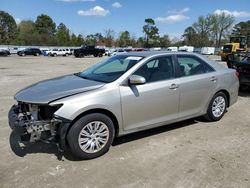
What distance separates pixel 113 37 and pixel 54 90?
98042 mm

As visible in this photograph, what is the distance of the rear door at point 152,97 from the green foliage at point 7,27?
85975mm

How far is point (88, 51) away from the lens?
45.1 m

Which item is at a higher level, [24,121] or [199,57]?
[199,57]

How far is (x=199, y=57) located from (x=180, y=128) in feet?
5.07

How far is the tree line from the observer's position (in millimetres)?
80125

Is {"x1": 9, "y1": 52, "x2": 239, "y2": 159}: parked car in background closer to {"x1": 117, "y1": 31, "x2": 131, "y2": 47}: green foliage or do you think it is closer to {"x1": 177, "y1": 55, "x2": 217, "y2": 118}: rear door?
{"x1": 177, "y1": 55, "x2": 217, "y2": 118}: rear door

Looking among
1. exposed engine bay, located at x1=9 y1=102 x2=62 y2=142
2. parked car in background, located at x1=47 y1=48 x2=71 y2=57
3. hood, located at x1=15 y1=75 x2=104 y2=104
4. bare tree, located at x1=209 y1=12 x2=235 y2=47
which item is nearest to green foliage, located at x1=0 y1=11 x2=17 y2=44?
parked car in background, located at x1=47 y1=48 x2=71 y2=57

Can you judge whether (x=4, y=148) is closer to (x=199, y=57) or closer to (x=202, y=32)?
(x=199, y=57)

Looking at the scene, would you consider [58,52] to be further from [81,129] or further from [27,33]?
[81,129]

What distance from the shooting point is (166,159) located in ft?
13.2

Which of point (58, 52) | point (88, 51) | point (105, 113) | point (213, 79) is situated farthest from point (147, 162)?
point (58, 52)

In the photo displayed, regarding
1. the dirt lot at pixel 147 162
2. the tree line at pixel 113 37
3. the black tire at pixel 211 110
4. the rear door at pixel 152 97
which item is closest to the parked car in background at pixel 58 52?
the tree line at pixel 113 37

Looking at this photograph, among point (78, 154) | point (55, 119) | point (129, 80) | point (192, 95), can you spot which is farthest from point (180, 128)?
point (55, 119)

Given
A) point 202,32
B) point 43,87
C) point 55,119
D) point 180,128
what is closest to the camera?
point 55,119
